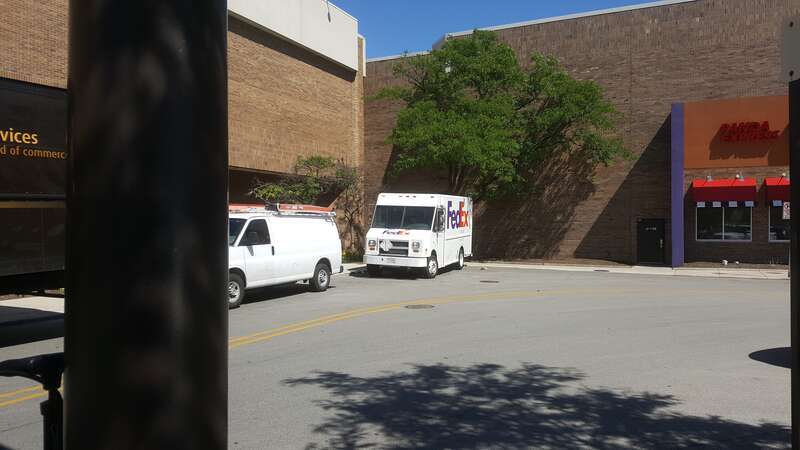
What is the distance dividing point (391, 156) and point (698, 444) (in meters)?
29.2

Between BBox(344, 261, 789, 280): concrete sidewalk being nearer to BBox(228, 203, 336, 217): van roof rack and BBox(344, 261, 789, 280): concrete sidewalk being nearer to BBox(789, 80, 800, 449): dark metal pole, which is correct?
BBox(228, 203, 336, 217): van roof rack

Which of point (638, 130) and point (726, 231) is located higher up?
point (638, 130)

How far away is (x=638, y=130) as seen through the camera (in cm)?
2878

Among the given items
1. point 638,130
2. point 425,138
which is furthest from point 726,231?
point 425,138

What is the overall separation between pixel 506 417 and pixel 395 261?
14837 millimetres

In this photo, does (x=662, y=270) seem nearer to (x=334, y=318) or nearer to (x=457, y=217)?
(x=457, y=217)

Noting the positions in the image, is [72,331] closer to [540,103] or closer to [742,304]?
[742,304]

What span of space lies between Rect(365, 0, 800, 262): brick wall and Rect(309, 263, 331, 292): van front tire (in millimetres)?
15859

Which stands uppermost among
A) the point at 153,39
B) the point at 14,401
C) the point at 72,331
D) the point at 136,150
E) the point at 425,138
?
the point at 425,138

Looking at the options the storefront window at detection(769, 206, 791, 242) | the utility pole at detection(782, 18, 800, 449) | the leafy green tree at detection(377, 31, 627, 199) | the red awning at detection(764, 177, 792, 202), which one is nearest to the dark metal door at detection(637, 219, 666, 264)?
the leafy green tree at detection(377, 31, 627, 199)

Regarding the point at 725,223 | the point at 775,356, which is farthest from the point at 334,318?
the point at 725,223

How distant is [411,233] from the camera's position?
20.8m

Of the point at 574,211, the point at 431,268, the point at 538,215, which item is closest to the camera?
the point at 431,268

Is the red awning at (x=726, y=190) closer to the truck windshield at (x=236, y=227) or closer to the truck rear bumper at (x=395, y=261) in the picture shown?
the truck rear bumper at (x=395, y=261)
